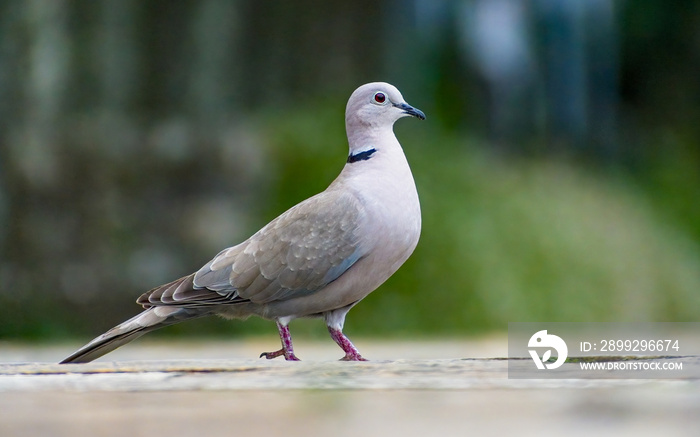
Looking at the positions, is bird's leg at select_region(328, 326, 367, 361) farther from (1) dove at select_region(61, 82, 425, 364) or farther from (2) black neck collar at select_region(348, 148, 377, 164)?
(2) black neck collar at select_region(348, 148, 377, 164)

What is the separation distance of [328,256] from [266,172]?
4.13m

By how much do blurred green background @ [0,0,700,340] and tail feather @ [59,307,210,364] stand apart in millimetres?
3136

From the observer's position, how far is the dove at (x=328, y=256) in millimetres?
2262

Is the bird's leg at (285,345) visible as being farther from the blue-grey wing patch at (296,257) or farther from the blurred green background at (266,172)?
the blurred green background at (266,172)

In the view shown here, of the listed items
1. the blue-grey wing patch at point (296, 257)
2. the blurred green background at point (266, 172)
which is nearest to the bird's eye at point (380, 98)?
the blue-grey wing patch at point (296, 257)

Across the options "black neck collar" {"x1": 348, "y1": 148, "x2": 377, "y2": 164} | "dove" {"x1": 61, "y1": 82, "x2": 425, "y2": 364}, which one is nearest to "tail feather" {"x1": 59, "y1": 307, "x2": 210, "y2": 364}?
"dove" {"x1": 61, "y1": 82, "x2": 425, "y2": 364}

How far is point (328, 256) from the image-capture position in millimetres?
2281

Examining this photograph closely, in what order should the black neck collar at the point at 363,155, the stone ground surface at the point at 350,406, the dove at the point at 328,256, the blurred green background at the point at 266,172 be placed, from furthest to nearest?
1. the blurred green background at the point at 266,172
2. the black neck collar at the point at 363,155
3. the dove at the point at 328,256
4. the stone ground surface at the point at 350,406

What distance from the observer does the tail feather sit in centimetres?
229

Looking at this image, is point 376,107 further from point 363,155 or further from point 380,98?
point 363,155

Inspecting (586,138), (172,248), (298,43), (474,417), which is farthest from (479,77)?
(474,417)

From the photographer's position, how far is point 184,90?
6516 millimetres

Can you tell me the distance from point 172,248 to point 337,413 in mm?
5008

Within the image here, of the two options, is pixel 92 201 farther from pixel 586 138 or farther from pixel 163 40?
pixel 586 138
